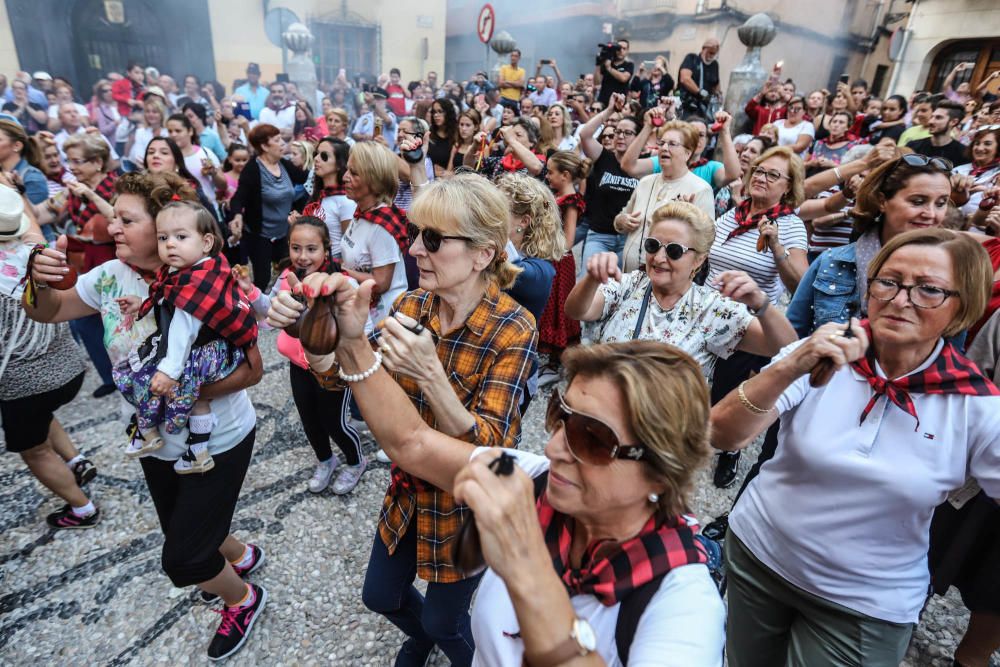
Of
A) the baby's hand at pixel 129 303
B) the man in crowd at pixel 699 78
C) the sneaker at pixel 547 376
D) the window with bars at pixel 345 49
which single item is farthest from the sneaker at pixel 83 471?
the window with bars at pixel 345 49

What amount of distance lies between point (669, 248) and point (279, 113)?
9.98m

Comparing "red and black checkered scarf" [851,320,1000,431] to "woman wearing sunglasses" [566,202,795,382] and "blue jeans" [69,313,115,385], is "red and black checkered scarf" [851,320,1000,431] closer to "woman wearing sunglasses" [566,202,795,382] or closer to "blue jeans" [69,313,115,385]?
"woman wearing sunglasses" [566,202,795,382]

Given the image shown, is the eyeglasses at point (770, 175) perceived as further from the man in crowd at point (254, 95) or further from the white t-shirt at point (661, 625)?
the man in crowd at point (254, 95)

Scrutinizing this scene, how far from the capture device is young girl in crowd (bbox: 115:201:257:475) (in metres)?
2.13

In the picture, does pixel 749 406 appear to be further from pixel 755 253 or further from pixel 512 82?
pixel 512 82

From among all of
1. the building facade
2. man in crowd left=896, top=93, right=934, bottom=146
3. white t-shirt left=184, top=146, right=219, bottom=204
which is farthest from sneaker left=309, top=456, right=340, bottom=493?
the building facade

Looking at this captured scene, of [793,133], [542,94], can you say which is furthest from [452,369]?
[542,94]

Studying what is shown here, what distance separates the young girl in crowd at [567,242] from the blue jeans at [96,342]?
3.65 m

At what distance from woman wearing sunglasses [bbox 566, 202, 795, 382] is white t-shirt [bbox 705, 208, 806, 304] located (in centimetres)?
106

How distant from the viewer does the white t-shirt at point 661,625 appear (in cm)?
105

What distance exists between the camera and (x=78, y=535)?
3.13 metres

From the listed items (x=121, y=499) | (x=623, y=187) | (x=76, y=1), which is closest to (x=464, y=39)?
(x=76, y=1)

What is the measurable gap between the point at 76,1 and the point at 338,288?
24794 millimetres

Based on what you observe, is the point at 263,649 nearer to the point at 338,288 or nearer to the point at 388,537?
the point at 388,537
